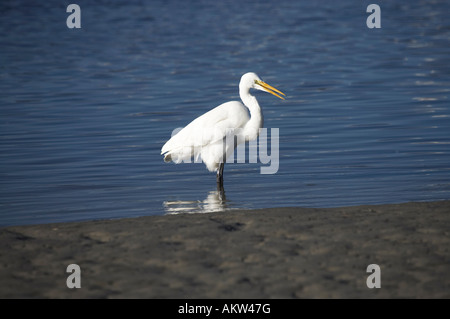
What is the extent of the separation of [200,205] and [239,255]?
10.0ft

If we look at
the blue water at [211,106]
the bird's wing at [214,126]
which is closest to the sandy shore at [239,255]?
the blue water at [211,106]

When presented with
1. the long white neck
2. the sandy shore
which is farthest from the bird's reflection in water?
the sandy shore

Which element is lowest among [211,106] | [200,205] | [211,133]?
[200,205]

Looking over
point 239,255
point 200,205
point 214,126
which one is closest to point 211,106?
point 214,126

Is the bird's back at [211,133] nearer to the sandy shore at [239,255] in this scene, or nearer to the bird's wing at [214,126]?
the bird's wing at [214,126]

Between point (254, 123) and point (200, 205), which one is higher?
point (254, 123)

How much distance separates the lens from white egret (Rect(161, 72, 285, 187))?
941 cm

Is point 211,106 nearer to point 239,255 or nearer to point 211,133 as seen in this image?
point 211,133

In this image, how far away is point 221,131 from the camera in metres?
9.38

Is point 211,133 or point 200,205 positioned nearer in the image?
point 200,205

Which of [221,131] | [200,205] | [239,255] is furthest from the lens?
[221,131]

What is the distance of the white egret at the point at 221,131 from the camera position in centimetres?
941
